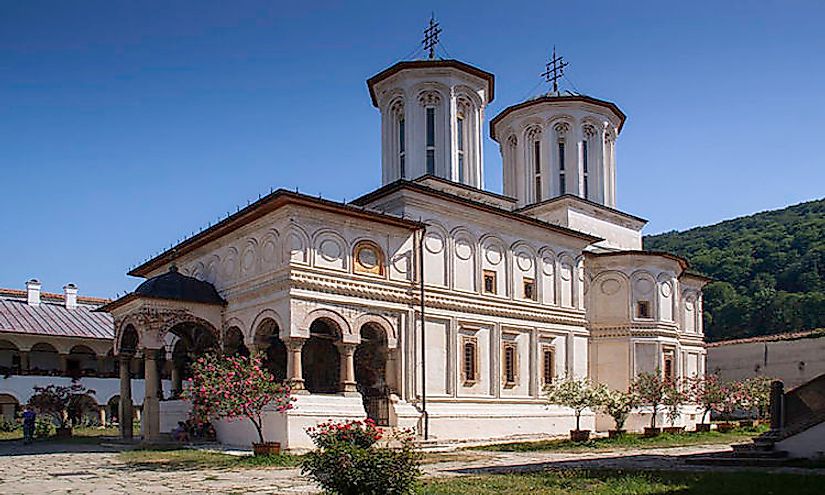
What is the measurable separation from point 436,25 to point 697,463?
1748cm

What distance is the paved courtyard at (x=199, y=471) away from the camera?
12586 millimetres

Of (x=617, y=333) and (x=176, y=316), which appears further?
(x=617, y=333)

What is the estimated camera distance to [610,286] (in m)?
29.8

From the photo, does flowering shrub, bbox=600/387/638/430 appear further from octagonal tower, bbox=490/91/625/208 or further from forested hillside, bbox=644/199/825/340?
forested hillside, bbox=644/199/825/340

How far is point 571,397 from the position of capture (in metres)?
22.5

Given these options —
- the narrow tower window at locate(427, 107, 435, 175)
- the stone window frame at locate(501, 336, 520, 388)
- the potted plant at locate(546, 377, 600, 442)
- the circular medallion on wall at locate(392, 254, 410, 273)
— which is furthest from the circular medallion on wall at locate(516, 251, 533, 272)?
the circular medallion on wall at locate(392, 254, 410, 273)

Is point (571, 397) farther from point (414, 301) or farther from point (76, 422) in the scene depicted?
point (76, 422)

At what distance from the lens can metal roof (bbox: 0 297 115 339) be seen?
120 ft

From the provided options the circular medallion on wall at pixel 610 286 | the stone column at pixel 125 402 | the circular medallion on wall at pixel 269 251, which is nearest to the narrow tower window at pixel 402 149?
the circular medallion on wall at pixel 269 251

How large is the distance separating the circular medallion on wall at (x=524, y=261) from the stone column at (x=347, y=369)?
23.1 ft

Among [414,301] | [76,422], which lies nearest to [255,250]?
[414,301]

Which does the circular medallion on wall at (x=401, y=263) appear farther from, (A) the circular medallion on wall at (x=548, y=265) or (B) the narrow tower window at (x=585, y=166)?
(B) the narrow tower window at (x=585, y=166)

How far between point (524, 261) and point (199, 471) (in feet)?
44.4

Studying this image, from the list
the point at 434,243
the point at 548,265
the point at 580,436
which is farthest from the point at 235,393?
the point at 548,265
